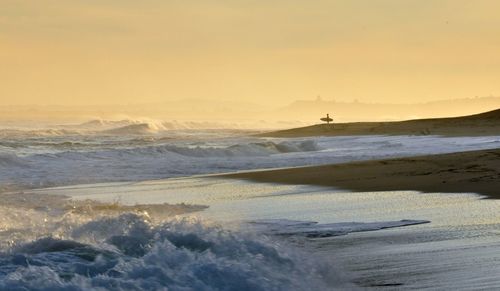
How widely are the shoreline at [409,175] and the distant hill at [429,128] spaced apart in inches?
962

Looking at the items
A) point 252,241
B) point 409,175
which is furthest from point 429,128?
point 252,241

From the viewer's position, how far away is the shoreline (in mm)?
14727

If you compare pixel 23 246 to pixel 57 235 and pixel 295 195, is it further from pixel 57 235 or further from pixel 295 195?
pixel 295 195

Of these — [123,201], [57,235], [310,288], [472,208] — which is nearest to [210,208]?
[123,201]

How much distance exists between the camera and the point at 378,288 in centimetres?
694

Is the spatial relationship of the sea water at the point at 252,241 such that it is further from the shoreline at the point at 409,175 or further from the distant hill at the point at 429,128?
the distant hill at the point at 429,128

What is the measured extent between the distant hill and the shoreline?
2443 cm

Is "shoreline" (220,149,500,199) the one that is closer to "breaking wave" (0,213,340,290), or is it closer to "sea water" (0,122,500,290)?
"sea water" (0,122,500,290)

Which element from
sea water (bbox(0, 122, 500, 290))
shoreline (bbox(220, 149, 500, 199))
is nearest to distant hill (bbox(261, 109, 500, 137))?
shoreline (bbox(220, 149, 500, 199))

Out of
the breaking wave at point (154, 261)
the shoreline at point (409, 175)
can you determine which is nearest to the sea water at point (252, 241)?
the breaking wave at point (154, 261)

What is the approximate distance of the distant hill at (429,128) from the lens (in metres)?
47.7

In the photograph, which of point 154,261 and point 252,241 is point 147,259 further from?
point 252,241

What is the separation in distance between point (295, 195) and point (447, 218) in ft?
14.7

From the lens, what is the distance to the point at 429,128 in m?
52.6
